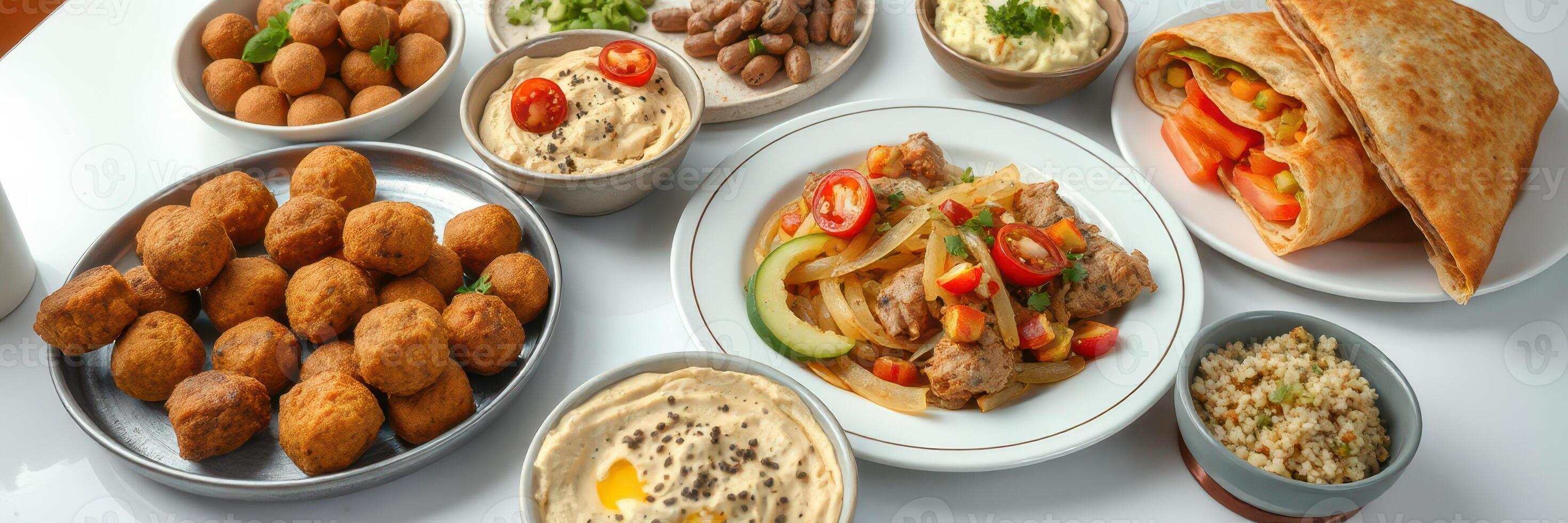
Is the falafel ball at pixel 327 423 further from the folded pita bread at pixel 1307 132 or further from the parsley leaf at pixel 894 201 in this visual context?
the folded pita bread at pixel 1307 132

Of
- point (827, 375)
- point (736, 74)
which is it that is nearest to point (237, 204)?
point (736, 74)

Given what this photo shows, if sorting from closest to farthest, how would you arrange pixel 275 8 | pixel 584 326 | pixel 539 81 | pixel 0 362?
pixel 0 362, pixel 584 326, pixel 539 81, pixel 275 8

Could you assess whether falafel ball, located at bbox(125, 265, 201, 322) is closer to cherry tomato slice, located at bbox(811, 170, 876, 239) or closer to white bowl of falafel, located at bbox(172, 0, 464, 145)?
white bowl of falafel, located at bbox(172, 0, 464, 145)

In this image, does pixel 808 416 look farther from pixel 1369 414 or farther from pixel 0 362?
pixel 0 362

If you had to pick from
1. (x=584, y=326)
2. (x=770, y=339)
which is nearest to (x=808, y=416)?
(x=770, y=339)

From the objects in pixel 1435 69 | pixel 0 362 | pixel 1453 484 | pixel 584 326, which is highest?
pixel 1435 69

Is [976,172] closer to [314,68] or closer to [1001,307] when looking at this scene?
[1001,307]
